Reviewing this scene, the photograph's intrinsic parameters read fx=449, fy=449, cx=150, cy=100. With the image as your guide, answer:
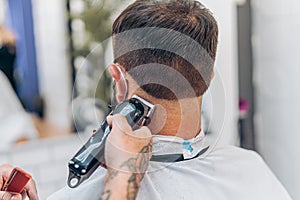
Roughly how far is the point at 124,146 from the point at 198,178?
0.30 meters

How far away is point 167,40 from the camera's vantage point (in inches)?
31.0

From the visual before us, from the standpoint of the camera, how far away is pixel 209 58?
85 centimetres

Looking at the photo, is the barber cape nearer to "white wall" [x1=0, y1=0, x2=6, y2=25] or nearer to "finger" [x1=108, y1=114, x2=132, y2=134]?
"finger" [x1=108, y1=114, x2=132, y2=134]

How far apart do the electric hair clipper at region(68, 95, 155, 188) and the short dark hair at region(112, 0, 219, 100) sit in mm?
84

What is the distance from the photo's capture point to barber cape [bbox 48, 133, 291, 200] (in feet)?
2.77

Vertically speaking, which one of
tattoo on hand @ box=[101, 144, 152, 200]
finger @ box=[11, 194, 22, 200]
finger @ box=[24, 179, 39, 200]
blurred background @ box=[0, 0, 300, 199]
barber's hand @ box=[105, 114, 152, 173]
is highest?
barber's hand @ box=[105, 114, 152, 173]

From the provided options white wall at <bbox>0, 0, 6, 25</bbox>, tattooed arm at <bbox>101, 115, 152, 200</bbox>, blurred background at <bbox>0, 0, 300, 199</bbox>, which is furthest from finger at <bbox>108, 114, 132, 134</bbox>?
white wall at <bbox>0, 0, 6, 25</bbox>

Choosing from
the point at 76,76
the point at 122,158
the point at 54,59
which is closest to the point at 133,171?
the point at 122,158

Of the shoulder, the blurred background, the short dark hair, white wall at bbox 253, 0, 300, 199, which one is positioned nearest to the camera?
the short dark hair

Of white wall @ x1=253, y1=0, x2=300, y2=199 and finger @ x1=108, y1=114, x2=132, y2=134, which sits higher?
finger @ x1=108, y1=114, x2=132, y2=134

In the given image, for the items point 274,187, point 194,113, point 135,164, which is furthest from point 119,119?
point 274,187

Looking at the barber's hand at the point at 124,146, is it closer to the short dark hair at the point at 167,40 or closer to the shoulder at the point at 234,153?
the short dark hair at the point at 167,40

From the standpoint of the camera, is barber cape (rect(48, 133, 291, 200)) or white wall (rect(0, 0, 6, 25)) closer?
barber cape (rect(48, 133, 291, 200))

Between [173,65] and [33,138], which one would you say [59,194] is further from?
[33,138]
